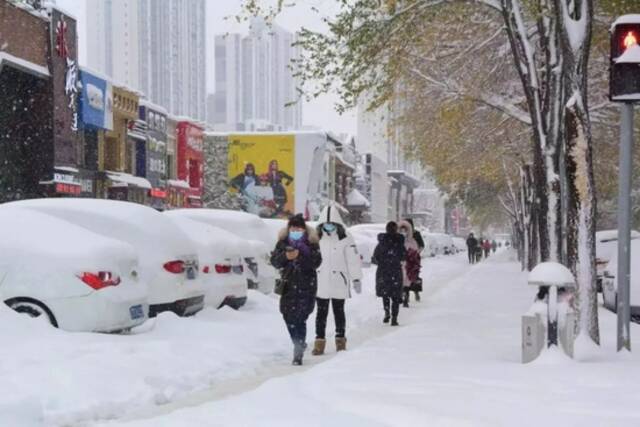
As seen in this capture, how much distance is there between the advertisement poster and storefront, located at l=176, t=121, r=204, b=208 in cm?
976

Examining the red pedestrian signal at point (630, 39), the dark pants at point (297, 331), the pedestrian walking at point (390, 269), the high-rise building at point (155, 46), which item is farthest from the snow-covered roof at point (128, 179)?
the high-rise building at point (155, 46)

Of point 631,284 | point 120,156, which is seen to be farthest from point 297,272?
point 120,156

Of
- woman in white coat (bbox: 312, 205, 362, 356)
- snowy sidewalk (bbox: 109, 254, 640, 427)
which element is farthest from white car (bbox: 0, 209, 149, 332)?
snowy sidewalk (bbox: 109, 254, 640, 427)

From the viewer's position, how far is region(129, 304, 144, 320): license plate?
928cm

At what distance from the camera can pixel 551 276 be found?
303 inches

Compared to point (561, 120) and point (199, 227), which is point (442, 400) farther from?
point (199, 227)

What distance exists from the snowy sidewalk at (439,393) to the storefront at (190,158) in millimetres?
54528

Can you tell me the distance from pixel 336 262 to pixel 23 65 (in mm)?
28915

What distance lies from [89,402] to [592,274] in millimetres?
5340

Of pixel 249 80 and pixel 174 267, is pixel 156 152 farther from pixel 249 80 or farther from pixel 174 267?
pixel 249 80

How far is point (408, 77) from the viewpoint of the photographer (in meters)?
17.8

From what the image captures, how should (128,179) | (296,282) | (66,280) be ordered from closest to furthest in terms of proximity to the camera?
(66,280)
(296,282)
(128,179)

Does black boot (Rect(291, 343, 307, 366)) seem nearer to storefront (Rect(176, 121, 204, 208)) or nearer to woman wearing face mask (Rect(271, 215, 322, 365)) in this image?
woman wearing face mask (Rect(271, 215, 322, 365))

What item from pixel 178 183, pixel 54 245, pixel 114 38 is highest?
pixel 114 38
